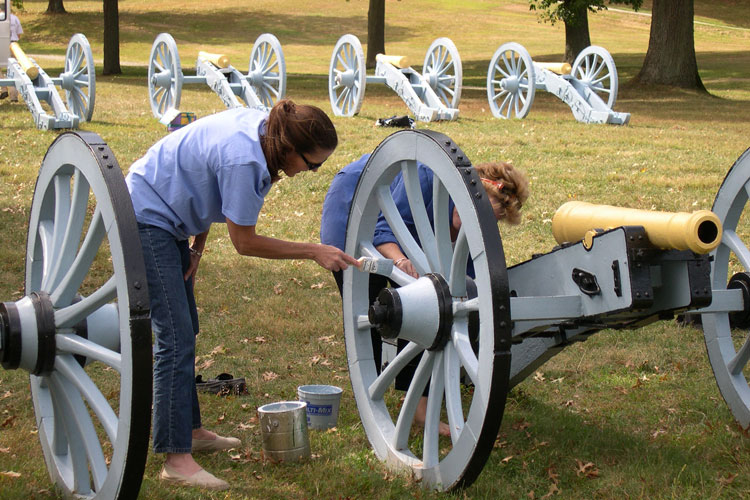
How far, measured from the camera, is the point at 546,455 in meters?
4.09

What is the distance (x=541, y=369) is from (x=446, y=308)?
7.02 ft

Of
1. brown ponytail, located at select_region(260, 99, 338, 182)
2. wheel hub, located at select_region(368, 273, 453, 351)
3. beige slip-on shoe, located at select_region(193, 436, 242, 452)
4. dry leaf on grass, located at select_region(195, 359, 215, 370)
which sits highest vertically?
brown ponytail, located at select_region(260, 99, 338, 182)

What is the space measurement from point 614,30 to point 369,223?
44676 mm

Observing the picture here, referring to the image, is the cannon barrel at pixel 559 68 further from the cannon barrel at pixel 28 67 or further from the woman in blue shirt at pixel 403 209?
the woman in blue shirt at pixel 403 209

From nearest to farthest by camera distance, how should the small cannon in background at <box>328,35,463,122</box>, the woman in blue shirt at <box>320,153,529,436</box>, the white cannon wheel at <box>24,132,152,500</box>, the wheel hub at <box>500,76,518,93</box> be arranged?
the white cannon wheel at <box>24,132,152,500</box>
the woman in blue shirt at <box>320,153,529,436</box>
the small cannon in background at <box>328,35,463,122</box>
the wheel hub at <box>500,76,518,93</box>

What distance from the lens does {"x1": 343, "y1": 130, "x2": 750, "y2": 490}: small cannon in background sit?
123 inches

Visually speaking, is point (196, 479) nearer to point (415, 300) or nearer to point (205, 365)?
point (415, 300)

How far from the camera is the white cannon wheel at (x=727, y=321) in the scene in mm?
4258

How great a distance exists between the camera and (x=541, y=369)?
541 centimetres

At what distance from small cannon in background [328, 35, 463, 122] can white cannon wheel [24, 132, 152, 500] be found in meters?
11.6

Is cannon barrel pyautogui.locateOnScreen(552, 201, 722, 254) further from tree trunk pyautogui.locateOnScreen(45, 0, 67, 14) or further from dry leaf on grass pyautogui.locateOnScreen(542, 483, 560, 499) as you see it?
tree trunk pyautogui.locateOnScreen(45, 0, 67, 14)

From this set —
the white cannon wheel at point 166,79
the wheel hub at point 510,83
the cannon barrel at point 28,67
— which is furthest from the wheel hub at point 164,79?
the wheel hub at point 510,83

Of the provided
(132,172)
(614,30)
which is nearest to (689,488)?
(132,172)

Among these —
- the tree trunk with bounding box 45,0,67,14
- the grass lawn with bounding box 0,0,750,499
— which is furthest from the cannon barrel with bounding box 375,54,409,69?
the tree trunk with bounding box 45,0,67,14
